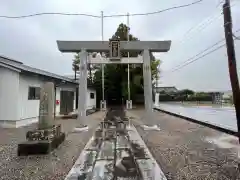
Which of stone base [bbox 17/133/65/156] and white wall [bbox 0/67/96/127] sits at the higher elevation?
white wall [bbox 0/67/96/127]

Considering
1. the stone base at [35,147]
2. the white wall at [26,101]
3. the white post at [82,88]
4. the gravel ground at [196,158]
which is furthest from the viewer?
the white wall at [26,101]

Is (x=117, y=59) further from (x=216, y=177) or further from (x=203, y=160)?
(x=216, y=177)

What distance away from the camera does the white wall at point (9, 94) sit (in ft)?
38.8

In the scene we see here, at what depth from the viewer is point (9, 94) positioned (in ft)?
39.1

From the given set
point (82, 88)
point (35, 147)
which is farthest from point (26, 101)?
point (35, 147)

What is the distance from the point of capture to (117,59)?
12078 millimetres

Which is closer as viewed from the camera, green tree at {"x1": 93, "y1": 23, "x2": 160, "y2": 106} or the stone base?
the stone base

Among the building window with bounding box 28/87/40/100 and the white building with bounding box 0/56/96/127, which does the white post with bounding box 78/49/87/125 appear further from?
the building window with bounding box 28/87/40/100

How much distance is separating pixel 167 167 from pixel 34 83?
1086cm

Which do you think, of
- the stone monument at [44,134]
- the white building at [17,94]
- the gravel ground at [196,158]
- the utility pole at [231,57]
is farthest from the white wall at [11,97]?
the utility pole at [231,57]

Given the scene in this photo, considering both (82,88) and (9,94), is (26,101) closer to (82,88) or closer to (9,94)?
(9,94)

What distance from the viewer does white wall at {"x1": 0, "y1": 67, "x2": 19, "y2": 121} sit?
1181cm

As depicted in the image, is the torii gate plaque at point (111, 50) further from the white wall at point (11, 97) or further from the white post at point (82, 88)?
the white wall at point (11, 97)

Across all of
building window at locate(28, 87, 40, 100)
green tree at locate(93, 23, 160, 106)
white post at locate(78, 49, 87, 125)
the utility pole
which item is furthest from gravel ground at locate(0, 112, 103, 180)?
green tree at locate(93, 23, 160, 106)
